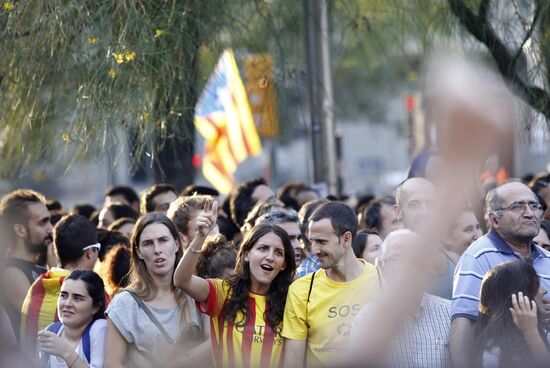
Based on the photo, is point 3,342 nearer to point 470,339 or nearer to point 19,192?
point 470,339

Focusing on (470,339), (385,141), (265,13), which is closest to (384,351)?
(470,339)

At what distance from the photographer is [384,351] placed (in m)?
2.20

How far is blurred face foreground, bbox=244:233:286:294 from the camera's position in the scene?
5.05m

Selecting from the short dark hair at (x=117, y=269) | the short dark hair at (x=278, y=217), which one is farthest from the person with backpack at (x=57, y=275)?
the short dark hair at (x=278, y=217)

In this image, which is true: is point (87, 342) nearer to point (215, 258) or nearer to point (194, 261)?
point (194, 261)

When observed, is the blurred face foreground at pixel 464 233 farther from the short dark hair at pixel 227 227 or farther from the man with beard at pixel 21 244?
the man with beard at pixel 21 244

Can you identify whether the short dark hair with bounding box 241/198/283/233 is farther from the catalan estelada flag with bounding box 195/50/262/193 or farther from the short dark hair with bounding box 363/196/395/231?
the catalan estelada flag with bounding box 195/50/262/193

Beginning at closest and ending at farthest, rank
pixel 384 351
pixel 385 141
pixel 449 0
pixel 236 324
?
pixel 384 351 → pixel 236 324 → pixel 449 0 → pixel 385 141

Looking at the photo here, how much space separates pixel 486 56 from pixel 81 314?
3929mm

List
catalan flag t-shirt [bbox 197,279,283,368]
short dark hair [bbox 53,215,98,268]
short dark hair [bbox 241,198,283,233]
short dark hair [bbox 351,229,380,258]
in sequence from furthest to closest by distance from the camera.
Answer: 1. short dark hair [bbox 241,198,283,233]
2. short dark hair [bbox 351,229,380,258]
3. short dark hair [bbox 53,215,98,268]
4. catalan flag t-shirt [bbox 197,279,283,368]

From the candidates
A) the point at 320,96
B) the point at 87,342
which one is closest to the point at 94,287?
the point at 87,342

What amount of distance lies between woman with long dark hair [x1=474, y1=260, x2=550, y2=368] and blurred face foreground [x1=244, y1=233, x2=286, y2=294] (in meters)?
1.06

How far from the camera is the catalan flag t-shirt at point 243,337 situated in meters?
4.86

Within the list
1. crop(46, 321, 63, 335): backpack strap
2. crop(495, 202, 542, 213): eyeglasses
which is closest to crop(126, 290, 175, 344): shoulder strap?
crop(46, 321, 63, 335): backpack strap
